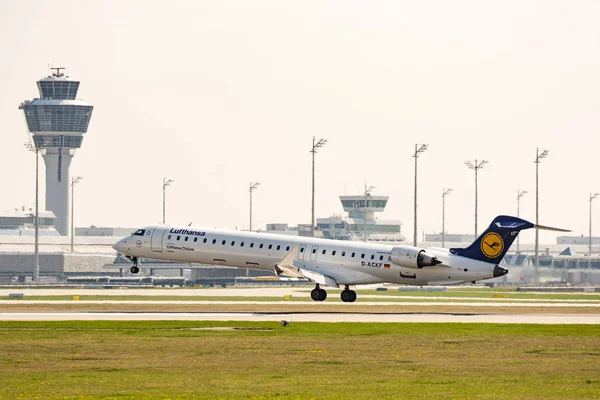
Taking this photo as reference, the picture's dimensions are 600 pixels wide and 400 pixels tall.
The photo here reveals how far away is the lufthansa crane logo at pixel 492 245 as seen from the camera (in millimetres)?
69312

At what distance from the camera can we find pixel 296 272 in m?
70.8

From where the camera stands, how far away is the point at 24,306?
233 ft

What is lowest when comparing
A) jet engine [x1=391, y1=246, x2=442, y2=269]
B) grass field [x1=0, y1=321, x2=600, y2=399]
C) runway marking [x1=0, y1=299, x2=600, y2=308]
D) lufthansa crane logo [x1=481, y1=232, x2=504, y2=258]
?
runway marking [x1=0, y1=299, x2=600, y2=308]

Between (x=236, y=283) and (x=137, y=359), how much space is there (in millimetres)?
89864

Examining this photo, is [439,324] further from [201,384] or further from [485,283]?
[485,283]

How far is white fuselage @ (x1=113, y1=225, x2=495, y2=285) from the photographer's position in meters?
70.2

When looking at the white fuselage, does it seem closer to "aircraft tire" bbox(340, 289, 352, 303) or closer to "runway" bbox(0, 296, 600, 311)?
"runway" bbox(0, 296, 600, 311)

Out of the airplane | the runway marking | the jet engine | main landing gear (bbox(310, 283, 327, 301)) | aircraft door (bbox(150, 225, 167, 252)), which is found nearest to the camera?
the airplane

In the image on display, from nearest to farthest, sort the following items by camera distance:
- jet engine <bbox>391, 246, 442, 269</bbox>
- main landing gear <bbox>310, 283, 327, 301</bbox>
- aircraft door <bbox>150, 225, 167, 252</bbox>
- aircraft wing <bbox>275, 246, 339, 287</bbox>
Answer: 1. jet engine <bbox>391, 246, 442, 269</bbox>
2. aircraft wing <bbox>275, 246, 339, 287</bbox>
3. main landing gear <bbox>310, 283, 327, 301</bbox>
4. aircraft door <bbox>150, 225, 167, 252</bbox>

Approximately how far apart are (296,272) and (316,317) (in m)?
10.2

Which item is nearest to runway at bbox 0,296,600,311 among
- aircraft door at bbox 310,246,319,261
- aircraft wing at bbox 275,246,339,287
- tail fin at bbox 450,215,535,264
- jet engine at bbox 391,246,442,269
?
aircraft wing at bbox 275,246,339,287

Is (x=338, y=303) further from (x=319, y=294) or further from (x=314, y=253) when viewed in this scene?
(x=314, y=253)

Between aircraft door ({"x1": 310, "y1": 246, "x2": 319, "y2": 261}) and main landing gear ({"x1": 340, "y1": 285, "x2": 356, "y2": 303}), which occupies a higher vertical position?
aircraft door ({"x1": 310, "y1": 246, "x2": 319, "y2": 261})

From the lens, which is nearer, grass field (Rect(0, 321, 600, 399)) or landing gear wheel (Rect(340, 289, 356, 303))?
grass field (Rect(0, 321, 600, 399))
